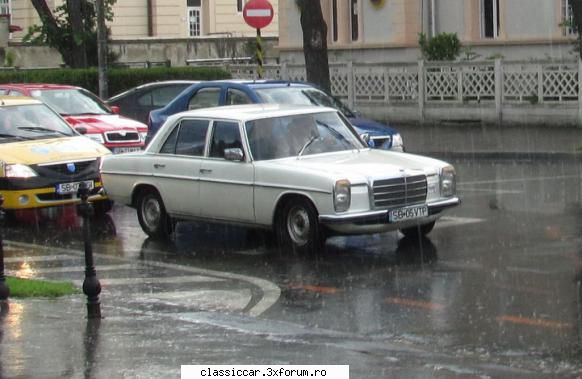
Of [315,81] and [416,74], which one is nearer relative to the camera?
[315,81]

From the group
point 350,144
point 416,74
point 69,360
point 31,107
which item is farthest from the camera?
point 416,74

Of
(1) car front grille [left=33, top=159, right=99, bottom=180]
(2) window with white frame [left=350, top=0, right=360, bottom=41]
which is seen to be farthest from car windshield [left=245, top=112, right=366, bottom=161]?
(2) window with white frame [left=350, top=0, right=360, bottom=41]

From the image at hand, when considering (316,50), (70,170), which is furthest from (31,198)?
(316,50)

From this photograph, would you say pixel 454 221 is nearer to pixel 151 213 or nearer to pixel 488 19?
pixel 151 213

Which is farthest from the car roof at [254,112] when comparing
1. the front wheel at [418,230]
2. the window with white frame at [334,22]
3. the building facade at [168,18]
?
the building facade at [168,18]

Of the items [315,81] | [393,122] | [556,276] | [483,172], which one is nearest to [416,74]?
[393,122]

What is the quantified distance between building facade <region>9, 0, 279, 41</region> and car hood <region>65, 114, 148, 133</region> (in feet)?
133

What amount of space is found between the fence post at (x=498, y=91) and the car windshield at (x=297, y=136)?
15351 mm

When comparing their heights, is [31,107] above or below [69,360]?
above

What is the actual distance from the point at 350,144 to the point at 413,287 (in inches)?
129

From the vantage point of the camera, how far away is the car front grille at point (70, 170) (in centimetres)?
1639

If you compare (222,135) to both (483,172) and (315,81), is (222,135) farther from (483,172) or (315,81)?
(315,81)

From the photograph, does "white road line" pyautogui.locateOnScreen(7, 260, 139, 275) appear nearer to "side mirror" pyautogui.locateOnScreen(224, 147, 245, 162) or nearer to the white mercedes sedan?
the white mercedes sedan

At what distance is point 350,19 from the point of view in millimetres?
40062
